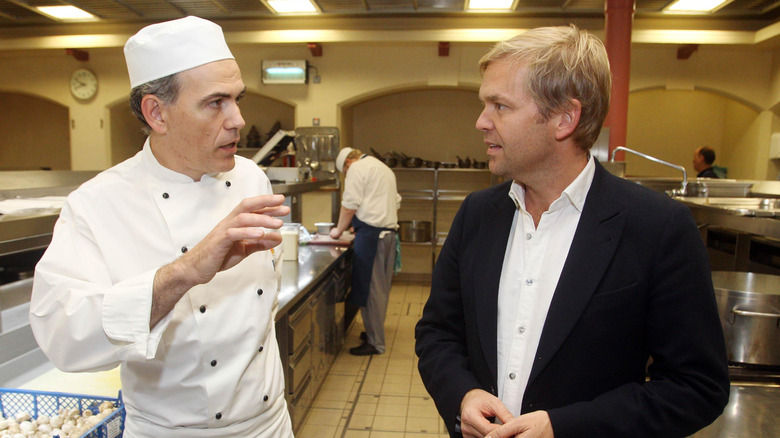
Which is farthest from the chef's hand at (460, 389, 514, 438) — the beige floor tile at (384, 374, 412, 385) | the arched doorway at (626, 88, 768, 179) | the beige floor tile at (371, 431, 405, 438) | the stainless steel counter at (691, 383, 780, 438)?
the arched doorway at (626, 88, 768, 179)

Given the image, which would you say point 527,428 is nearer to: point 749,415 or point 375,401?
point 749,415

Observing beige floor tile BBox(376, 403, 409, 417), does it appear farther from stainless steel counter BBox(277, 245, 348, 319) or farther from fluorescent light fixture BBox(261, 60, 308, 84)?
fluorescent light fixture BBox(261, 60, 308, 84)

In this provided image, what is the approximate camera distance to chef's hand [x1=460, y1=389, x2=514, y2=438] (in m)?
1.10

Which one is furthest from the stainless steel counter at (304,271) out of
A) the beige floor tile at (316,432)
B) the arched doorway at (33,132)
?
the arched doorway at (33,132)

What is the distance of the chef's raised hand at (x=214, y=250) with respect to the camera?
1.03 meters

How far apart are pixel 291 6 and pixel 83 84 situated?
11.3 feet

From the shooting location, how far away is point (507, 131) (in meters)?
1.17

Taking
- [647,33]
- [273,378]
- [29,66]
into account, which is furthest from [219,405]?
[29,66]

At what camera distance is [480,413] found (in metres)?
1.12

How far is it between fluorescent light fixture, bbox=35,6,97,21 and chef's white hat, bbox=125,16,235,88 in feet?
20.0

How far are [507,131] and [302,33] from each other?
571cm

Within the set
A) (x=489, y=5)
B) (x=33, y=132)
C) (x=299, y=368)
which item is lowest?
(x=299, y=368)

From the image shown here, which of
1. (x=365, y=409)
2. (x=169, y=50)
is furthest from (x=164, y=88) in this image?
(x=365, y=409)

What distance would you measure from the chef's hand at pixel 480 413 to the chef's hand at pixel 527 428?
0.08ft
